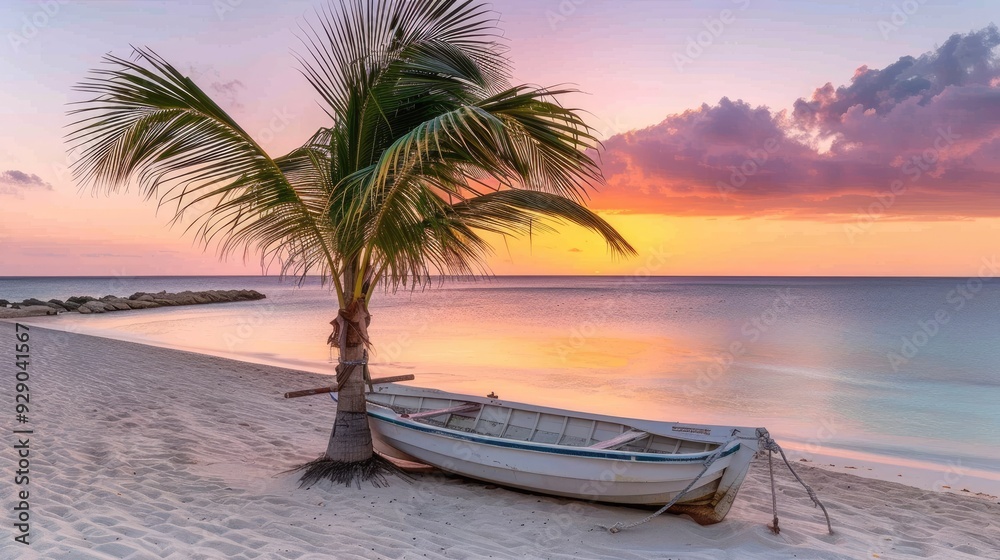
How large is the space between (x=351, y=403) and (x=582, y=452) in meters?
2.46

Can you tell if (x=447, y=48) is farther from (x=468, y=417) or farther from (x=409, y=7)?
(x=468, y=417)

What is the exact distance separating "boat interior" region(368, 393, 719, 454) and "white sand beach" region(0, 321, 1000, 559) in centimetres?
70

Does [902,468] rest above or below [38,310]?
above

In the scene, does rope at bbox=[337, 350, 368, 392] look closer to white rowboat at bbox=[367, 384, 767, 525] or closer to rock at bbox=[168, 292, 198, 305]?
white rowboat at bbox=[367, 384, 767, 525]

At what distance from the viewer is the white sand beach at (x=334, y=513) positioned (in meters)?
4.37

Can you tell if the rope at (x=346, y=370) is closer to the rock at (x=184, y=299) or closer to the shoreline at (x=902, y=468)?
the shoreline at (x=902, y=468)

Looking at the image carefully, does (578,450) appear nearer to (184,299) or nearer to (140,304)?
(140,304)

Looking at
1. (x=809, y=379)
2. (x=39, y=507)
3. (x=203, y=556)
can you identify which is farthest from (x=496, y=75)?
(x=809, y=379)

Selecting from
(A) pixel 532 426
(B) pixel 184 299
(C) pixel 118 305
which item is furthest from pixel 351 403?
(B) pixel 184 299

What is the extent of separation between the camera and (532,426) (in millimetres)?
6676

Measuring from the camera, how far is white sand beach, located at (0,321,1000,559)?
14.3ft

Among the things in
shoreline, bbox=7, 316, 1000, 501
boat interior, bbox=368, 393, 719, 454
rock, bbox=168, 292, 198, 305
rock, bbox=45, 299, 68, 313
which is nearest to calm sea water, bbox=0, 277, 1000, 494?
shoreline, bbox=7, 316, 1000, 501

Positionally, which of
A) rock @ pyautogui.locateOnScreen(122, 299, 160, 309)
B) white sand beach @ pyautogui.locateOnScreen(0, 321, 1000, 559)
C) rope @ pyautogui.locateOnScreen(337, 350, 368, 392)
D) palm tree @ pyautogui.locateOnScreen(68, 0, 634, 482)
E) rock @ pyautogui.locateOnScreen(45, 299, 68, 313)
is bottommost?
rock @ pyautogui.locateOnScreen(45, 299, 68, 313)

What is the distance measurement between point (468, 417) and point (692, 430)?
8.86 feet
